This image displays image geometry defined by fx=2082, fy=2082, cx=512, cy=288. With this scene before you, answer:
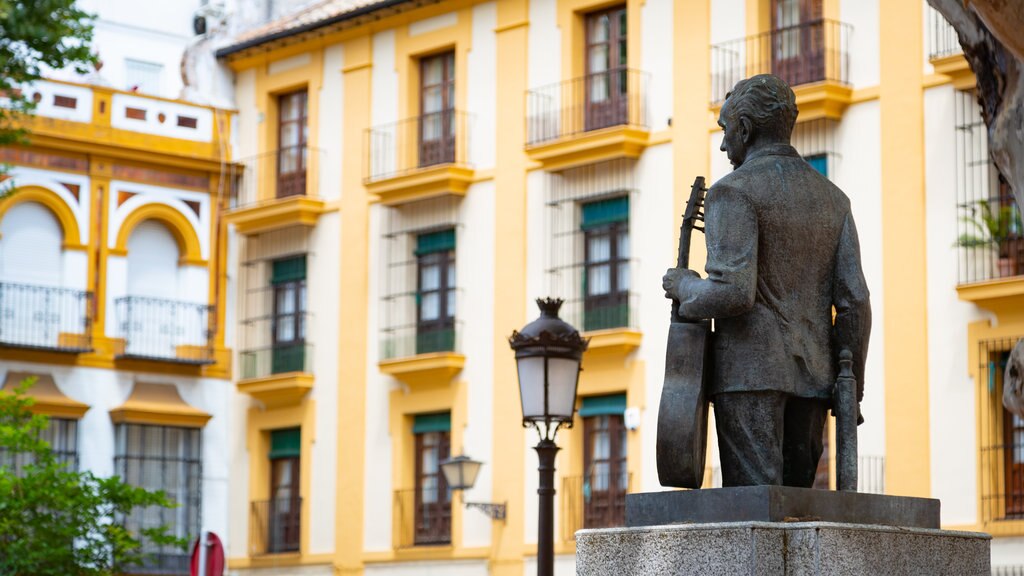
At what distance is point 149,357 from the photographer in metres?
32.6

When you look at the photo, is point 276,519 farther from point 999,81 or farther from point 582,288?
point 999,81

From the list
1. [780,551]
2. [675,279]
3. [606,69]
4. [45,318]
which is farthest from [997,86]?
[45,318]

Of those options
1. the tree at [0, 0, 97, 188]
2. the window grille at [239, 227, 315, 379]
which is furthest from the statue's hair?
the window grille at [239, 227, 315, 379]

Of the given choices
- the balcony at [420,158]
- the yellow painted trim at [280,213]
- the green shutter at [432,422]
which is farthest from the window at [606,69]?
the yellow painted trim at [280,213]

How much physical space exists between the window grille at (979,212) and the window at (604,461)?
572 centimetres

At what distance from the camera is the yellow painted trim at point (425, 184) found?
Result: 30.4 metres

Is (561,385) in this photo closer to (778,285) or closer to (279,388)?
(778,285)

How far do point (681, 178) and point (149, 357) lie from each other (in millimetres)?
9733

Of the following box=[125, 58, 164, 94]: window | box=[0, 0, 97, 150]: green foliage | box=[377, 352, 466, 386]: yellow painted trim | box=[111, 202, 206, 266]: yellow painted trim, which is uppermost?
box=[125, 58, 164, 94]: window

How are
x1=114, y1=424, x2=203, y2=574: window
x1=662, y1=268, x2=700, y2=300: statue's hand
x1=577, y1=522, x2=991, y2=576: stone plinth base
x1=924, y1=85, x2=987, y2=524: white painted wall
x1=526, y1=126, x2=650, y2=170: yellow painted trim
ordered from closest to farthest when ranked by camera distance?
x1=577, y1=522, x2=991, y2=576: stone plinth base < x1=662, y1=268, x2=700, y2=300: statue's hand < x1=924, y1=85, x2=987, y2=524: white painted wall < x1=526, y1=126, x2=650, y2=170: yellow painted trim < x1=114, y1=424, x2=203, y2=574: window

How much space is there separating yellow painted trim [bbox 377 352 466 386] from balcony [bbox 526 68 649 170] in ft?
10.9

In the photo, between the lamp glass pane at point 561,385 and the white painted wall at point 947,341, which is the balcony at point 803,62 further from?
the lamp glass pane at point 561,385

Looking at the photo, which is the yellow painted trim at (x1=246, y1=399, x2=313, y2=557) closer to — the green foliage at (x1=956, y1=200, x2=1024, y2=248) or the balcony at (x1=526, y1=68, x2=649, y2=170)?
the balcony at (x1=526, y1=68, x2=649, y2=170)

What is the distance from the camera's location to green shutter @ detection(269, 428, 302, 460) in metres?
33.2
